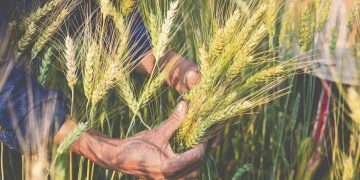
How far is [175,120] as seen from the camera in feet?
3.17

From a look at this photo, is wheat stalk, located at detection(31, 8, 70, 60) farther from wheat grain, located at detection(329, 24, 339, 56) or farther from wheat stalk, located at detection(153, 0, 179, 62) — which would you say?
wheat grain, located at detection(329, 24, 339, 56)

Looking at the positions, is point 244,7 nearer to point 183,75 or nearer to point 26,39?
point 183,75

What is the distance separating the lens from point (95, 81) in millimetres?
931

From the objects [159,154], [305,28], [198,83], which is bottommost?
[159,154]

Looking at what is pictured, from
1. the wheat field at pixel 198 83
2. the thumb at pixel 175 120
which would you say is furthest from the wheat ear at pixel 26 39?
the thumb at pixel 175 120

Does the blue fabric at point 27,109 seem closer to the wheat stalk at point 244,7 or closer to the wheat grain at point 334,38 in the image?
the wheat stalk at point 244,7

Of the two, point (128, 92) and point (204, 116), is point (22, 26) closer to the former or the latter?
point (128, 92)

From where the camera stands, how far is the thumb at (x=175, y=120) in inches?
37.7

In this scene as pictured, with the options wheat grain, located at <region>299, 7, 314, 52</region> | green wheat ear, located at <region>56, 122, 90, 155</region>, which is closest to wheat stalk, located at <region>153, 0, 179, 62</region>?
green wheat ear, located at <region>56, 122, 90, 155</region>

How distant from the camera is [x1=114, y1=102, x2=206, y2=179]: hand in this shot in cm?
96

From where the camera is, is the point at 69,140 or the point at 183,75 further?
the point at 183,75

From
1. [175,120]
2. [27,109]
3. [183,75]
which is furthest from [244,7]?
[27,109]

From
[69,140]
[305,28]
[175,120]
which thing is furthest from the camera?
[305,28]

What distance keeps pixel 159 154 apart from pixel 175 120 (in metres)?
0.06
